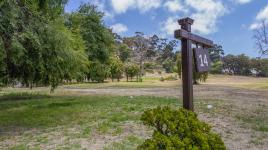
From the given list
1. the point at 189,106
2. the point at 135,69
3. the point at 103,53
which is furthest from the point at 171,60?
the point at 189,106

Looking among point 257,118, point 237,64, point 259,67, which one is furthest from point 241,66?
point 257,118

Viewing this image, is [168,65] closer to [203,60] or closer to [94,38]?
[94,38]

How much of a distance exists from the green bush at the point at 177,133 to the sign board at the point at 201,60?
89 centimetres

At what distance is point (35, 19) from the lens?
971 centimetres

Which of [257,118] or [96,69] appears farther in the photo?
[96,69]

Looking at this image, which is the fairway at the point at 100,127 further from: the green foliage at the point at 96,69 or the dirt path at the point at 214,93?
the green foliage at the point at 96,69

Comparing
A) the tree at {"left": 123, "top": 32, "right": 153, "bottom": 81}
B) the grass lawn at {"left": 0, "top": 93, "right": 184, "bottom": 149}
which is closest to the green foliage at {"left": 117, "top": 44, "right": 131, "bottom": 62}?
the tree at {"left": 123, "top": 32, "right": 153, "bottom": 81}

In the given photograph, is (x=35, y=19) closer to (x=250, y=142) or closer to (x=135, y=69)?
(x=250, y=142)

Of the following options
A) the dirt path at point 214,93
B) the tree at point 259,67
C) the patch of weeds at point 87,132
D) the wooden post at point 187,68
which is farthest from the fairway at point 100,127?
the tree at point 259,67

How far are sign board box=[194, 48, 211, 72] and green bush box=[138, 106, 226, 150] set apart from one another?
2.92 feet

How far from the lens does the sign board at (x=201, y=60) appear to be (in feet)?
17.8

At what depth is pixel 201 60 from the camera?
220 inches

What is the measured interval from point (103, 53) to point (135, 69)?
26.4 metres

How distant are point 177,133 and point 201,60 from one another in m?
1.41
